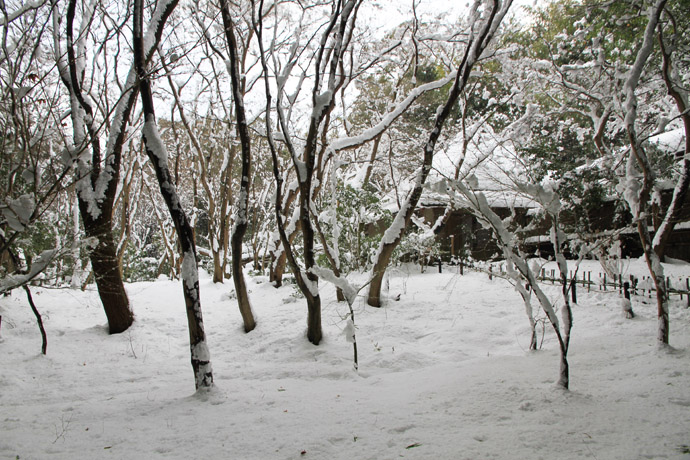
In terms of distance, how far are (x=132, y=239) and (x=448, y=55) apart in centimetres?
1912

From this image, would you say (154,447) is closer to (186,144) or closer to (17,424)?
(17,424)

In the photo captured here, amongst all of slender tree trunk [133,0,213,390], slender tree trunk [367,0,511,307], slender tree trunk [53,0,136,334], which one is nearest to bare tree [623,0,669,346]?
slender tree trunk [367,0,511,307]

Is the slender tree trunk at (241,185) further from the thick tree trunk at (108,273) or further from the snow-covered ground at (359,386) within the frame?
the thick tree trunk at (108,273)

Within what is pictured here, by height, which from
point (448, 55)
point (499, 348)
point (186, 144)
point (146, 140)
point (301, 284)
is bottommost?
point (499, 348)

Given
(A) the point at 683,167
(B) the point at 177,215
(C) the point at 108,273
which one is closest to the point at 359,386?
(B) the point at 177,215

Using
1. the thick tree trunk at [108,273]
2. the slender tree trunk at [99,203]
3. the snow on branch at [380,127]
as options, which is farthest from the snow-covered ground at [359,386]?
the snow on branch at [380,127]

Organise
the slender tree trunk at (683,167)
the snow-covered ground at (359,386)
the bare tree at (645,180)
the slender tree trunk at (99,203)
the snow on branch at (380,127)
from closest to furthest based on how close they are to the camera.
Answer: the snow-covered ground at (359,386) < the bare tree at (645,180) < the slender tree trunk at (683,167) < the slender tree trunk at (99,203) < the snow on branch at (380,127)

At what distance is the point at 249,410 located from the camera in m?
3.74

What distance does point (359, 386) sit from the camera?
4613 mm

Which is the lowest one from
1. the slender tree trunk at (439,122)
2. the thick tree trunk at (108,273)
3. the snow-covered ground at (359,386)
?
the snow-covered ground at (359,386)

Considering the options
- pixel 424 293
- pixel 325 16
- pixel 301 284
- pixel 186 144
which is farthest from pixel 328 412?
pixel 186 144

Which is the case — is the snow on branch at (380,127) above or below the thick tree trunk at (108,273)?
above

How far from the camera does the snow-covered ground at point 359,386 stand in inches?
110

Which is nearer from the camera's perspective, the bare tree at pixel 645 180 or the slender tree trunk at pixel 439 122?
the bare tree at pixel 645 180
